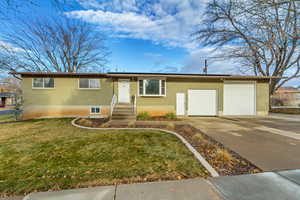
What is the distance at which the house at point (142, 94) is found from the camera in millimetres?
9070

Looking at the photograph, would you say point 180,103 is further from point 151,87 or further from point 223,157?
point 223,157

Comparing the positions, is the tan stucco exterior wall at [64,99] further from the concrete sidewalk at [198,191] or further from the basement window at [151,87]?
the concrete sidewalk at [198,191]

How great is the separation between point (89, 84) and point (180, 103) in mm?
7285

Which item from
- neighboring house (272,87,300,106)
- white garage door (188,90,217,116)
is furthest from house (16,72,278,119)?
neighboring house (272,87,300,106)

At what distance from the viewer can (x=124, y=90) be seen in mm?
9664

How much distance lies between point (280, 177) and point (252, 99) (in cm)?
1006

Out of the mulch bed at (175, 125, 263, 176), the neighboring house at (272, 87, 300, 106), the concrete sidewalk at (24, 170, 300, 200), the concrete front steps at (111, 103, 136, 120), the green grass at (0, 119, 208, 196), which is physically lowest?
the mulch bed at (175, 125, 263, 176)

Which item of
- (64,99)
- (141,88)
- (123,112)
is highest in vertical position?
(141,88)

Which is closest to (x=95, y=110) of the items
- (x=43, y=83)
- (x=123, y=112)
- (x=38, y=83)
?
(x=123, y=112)

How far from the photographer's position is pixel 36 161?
111 inches

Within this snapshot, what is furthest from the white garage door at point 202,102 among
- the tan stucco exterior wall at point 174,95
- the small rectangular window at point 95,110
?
the small rectangular window at point 95,110

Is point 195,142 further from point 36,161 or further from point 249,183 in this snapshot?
point 36,161

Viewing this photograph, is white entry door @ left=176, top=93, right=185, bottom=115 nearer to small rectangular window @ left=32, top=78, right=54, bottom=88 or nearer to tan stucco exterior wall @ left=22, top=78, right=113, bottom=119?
tan stucco exterior wall @ left=22, top=78, right=113, bottom=119

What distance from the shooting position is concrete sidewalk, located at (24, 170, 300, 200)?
1.76 meters
